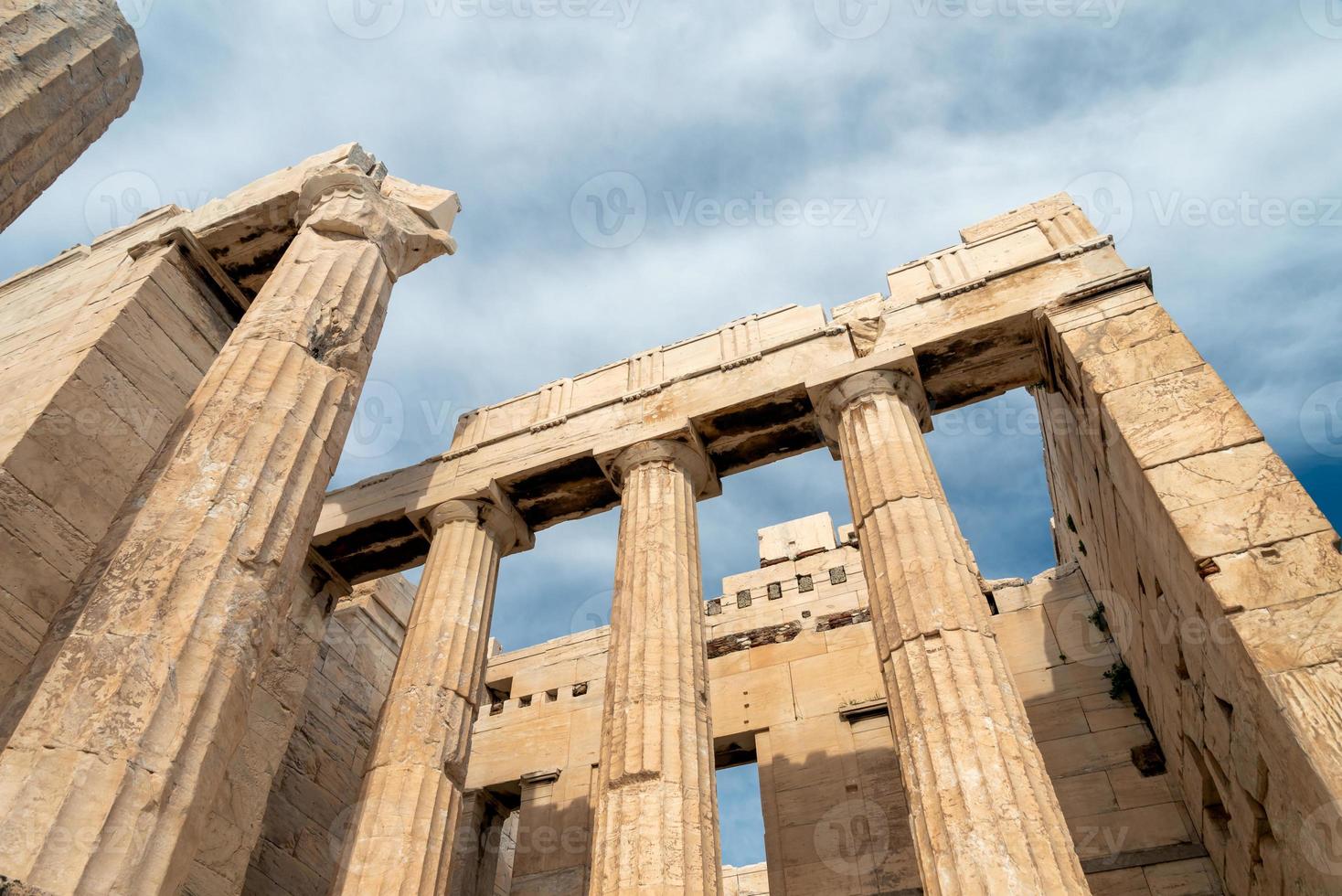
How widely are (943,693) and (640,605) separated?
13.3ft

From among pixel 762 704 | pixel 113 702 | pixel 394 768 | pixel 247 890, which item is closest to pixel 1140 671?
pixel 762 704

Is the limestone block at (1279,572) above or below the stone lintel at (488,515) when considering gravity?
below

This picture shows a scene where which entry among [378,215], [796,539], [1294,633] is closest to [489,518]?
[378,215]

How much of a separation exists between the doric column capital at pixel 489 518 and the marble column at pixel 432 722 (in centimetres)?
2

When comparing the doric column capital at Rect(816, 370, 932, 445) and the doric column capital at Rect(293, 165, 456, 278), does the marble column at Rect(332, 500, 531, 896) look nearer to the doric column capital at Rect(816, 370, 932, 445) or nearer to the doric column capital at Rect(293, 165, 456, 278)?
the doric column capital at Rect(293, 165, 456, 278)

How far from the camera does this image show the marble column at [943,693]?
296 inches

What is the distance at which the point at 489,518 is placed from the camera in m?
14.5

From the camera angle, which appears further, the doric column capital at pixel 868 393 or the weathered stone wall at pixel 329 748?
the weathered stone wall at pixel 329 748

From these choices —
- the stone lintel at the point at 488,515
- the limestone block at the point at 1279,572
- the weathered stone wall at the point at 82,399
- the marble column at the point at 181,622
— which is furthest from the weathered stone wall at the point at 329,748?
the limestone block at the point at 1279,572

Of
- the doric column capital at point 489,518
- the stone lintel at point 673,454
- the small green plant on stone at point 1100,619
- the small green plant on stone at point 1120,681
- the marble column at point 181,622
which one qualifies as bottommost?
the marble column at point 181,622

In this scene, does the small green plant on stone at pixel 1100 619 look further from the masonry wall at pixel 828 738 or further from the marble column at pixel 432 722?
the marble column at pixel 432 722

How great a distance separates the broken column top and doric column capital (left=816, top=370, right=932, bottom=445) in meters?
5.95

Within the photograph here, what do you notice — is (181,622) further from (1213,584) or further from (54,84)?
(1213,584)

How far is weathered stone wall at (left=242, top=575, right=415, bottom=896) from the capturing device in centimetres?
1455
